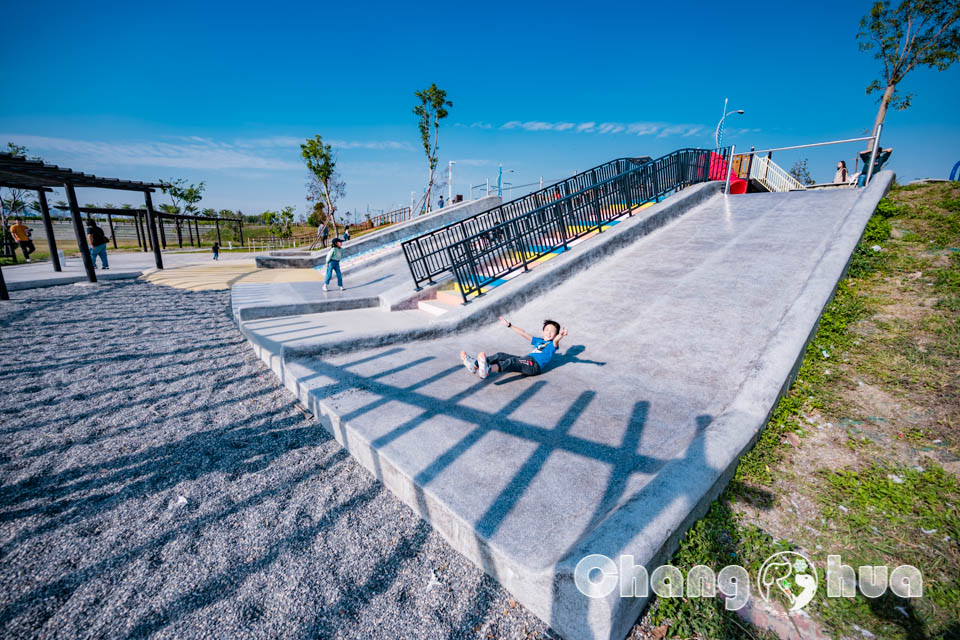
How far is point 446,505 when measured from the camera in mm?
2309

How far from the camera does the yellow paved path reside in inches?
481

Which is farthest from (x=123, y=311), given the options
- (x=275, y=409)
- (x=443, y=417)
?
(x=443, y=417)

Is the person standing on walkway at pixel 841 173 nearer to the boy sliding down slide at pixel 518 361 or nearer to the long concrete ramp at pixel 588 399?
the long concrete ramp at pixel 588 399

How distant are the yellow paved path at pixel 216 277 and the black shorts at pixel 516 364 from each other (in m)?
10.4

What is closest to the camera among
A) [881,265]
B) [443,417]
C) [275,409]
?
[443,417]

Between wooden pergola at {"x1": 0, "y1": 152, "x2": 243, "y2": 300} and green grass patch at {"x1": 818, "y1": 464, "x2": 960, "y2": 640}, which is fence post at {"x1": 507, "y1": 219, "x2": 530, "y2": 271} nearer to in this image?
green grass patch at {"x1": 818, "y1": 464, "x2": 960, "y2": 640}

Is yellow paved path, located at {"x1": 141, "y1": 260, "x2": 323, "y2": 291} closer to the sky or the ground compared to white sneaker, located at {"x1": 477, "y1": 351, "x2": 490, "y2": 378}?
closer to the ground

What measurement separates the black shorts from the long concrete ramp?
16 cm

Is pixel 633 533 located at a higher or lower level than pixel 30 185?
lower

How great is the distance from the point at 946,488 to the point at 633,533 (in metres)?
2.41

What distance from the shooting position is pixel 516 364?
4.23 meters

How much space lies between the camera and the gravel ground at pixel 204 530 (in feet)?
6.25

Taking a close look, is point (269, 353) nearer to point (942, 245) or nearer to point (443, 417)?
point (443, 417)

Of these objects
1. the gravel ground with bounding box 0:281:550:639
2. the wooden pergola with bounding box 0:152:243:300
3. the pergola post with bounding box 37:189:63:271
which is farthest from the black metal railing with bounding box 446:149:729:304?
the pergola post with bounding box 37:189:63:271
